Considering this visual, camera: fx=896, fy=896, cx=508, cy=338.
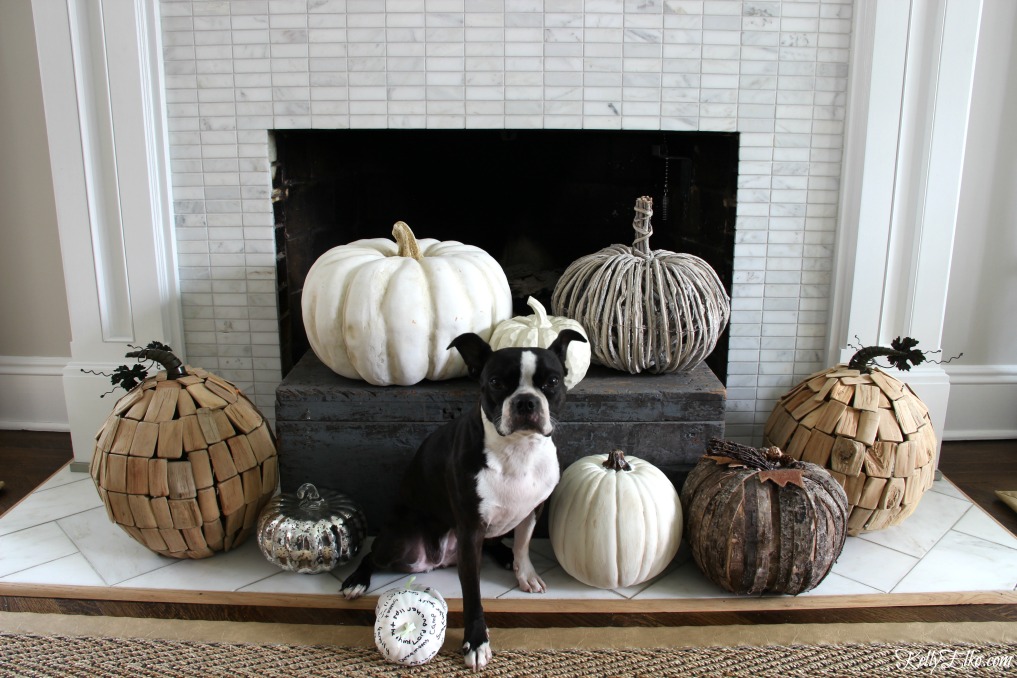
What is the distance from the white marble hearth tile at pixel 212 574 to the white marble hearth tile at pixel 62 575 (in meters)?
0.08

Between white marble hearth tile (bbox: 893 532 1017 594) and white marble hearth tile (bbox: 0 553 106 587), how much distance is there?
69.7 inches

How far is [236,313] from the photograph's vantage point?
8.00ft

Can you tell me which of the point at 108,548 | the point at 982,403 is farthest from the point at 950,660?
the point at 108,548

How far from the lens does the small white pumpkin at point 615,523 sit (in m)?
1.88

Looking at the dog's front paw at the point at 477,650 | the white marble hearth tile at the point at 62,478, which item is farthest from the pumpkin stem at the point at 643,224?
the white marble hearth tile at the point at 62,478

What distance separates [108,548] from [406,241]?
3.32 feet

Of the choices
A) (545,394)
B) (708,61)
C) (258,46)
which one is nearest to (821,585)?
(545,394)

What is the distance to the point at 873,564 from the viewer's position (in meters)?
2.07

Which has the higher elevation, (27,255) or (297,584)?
(27,255)

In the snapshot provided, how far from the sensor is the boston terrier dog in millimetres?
1679

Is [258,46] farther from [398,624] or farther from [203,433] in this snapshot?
[398,624]

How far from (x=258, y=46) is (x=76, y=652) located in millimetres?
1461

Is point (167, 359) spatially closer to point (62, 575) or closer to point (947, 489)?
point (62, 575)

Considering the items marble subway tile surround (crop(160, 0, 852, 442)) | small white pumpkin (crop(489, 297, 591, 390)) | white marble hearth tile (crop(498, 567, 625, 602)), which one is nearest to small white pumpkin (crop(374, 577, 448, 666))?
white marble hearth tile (crop(498, 567, 625, 602))
